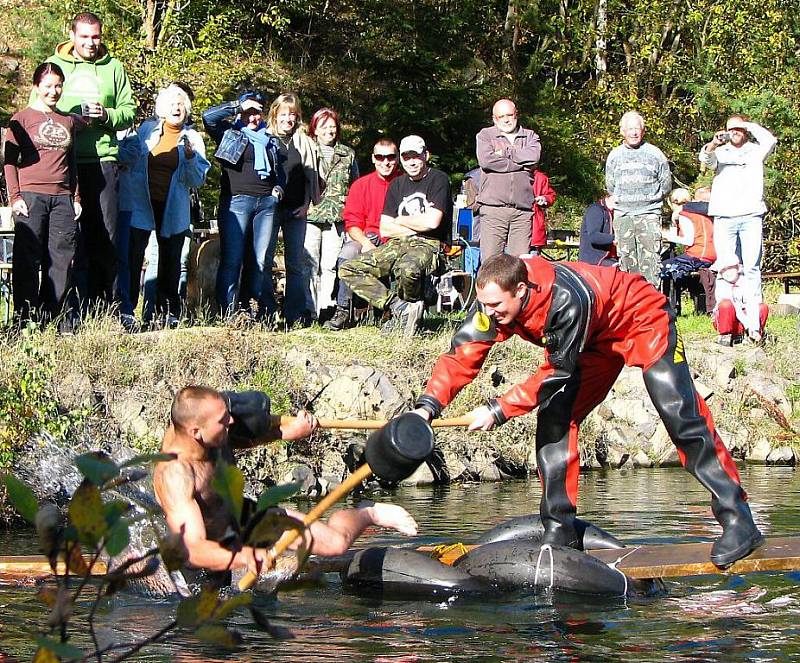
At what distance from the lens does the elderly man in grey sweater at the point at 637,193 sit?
→ 1248cm

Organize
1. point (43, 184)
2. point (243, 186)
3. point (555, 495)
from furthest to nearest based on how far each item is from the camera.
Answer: point (243, 186)
point (43, 184)
point (555, 495)

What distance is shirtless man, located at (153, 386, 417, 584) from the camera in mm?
5867

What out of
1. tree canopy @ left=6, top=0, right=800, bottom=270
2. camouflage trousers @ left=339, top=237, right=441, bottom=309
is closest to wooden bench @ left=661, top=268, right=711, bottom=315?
camouflage trousers @ left=339, top=237, right=441, bottom=309

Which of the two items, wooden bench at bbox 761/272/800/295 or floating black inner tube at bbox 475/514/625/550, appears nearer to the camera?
floating black inner tube at bbox 475/514/625/550

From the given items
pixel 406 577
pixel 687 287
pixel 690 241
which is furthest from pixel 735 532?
pixel 687 287

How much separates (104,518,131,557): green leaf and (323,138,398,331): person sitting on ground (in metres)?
9.15

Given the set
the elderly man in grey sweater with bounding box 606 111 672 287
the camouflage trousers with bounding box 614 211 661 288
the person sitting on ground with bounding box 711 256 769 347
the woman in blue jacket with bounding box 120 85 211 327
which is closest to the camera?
the woman in blue jacket with bounding box 120 85 211 327

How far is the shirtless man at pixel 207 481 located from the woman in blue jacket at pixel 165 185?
13.9ft

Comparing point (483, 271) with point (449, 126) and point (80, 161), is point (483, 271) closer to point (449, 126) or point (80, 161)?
point (80, 161)

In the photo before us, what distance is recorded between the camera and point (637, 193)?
12594 mm

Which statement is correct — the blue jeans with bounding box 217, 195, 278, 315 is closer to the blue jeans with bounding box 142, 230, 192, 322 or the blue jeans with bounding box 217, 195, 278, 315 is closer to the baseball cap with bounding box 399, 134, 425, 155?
the blue jeans with bounding box 142, 230, 192, 322

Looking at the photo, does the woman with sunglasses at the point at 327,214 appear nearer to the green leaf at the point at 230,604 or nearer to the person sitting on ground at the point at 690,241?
the person sitting on ground at the point at 690,241

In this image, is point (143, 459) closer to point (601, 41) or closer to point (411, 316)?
point (411, 316)

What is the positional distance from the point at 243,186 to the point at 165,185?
0.64 meters
